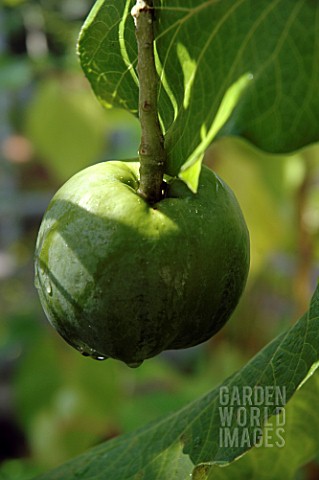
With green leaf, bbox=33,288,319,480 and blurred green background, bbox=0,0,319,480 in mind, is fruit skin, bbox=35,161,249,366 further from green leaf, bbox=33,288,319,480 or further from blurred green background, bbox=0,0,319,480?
blurred green background, bbox=0,0,319,480

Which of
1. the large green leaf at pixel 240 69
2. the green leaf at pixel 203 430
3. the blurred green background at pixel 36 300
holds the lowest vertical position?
the blurred green background at pixel 36 300

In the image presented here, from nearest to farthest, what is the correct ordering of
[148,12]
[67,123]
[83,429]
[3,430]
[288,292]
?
[148,12] → [83,429] → [67,123] → [288,292] → [3,430]

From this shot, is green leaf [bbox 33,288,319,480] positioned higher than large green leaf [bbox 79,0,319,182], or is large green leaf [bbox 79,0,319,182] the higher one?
large green leaf [bbox 79,0,319,182]

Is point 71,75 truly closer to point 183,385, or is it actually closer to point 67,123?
point 67,123

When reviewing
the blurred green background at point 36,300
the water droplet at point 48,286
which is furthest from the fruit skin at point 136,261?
the blurred green background at point 36,300

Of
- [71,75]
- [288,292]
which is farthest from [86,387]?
[71,75]

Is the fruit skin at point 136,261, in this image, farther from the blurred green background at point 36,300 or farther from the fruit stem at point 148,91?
the blurred green background at point 36,300

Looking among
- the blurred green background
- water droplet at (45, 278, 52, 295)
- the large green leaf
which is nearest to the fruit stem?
the large green leaf
